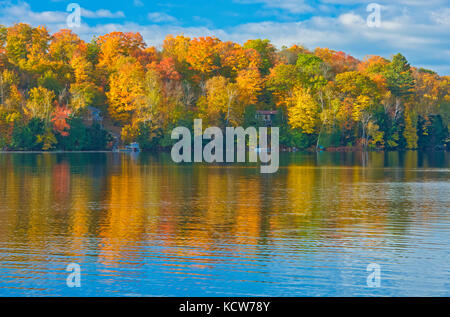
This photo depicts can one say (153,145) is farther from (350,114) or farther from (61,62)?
(350,114)

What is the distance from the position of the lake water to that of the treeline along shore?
65.2 metres

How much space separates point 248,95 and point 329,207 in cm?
9309

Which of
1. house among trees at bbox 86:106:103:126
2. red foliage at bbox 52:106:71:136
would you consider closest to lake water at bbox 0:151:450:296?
red foliage at bbox 52:106:71:136

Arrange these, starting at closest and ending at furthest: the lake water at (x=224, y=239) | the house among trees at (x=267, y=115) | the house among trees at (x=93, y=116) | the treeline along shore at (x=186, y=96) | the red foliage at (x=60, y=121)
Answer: the lake water at (x=224, y=239)
the red foliage at (x=60, y=121)
the treeline along shore at (x=186, y=96)
the house among trees at (x=93, y=116)
the house among trees at (x=267, y=115)

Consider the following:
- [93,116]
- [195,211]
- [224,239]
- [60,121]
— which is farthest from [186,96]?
[224,239]

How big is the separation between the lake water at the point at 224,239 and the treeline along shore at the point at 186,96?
65.2m

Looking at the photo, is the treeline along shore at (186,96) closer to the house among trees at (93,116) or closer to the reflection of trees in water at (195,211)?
the house among trees at (93,116)

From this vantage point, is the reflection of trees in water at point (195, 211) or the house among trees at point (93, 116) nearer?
the reflection of trees in water at point (195, 211)

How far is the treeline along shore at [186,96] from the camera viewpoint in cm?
10381

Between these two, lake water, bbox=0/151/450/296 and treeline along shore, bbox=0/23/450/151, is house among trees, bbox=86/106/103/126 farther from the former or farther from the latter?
lake water, bbox=0/151/450/296

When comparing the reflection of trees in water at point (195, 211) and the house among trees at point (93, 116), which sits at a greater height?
the house among trees at point (93, 116)

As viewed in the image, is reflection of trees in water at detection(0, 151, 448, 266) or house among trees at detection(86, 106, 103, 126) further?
house among trees at detection(86, 106, 103, 126)

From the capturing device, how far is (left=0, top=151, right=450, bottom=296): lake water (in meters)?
15.8

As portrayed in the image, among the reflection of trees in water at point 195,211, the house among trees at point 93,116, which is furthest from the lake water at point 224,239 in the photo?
the house among trees at point 93,116
